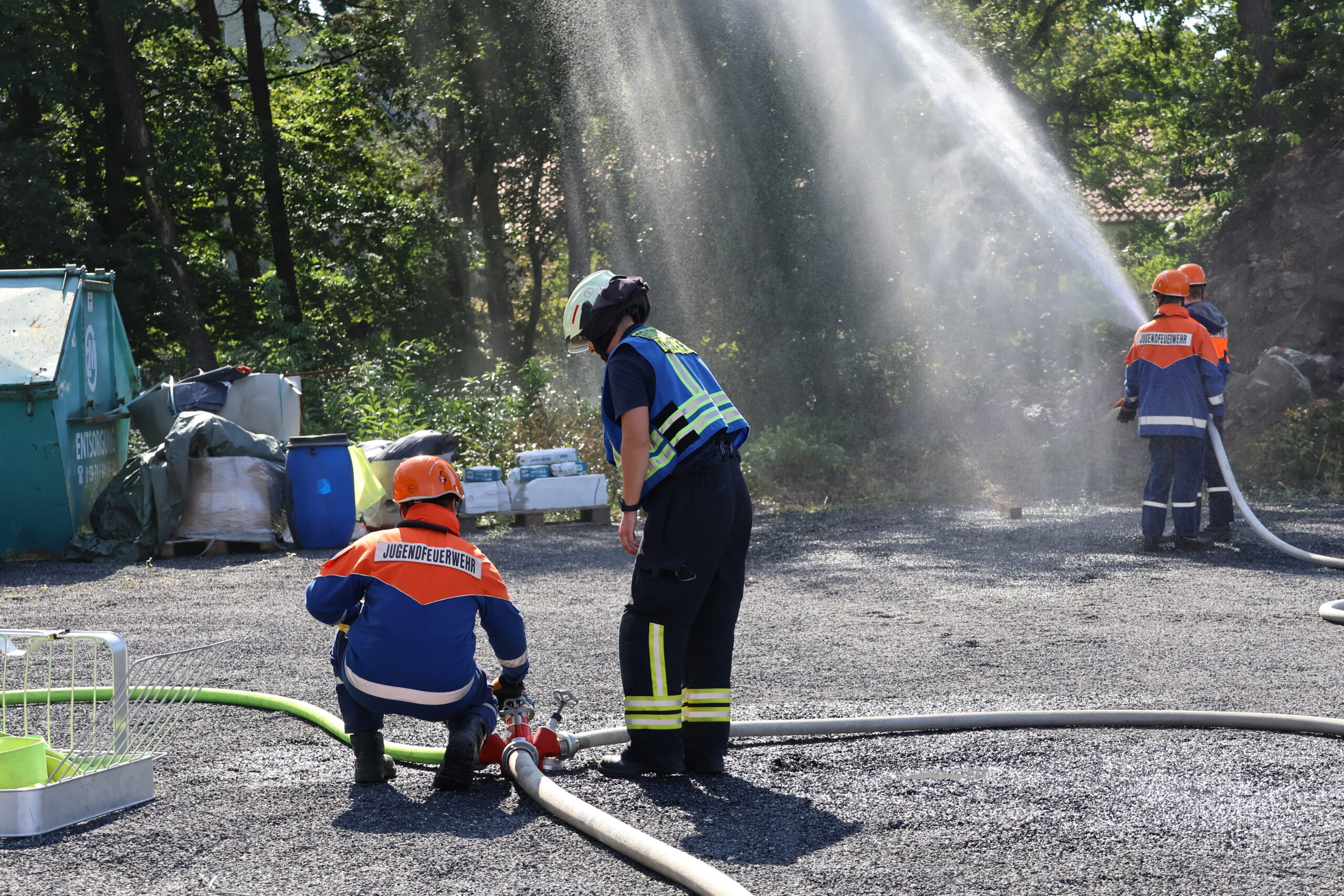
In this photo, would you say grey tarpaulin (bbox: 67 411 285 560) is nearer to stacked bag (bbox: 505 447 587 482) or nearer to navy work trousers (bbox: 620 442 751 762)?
stacked bag (bbox: 505 447 587 482)

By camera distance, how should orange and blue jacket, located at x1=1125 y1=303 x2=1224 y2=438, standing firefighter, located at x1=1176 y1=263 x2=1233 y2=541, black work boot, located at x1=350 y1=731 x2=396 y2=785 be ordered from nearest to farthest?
black work boot, located at x1=350 y1=731 x2=396 y2=785 < orange and blue jacket, located at x1=1125 y1=303 x2=1224 y2=438 < standing firefighter, located at x1=1176 y1=263 x2=1233 y2=541

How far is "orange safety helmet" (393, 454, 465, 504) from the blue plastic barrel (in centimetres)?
666

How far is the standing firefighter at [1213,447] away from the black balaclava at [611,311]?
6.38 meters

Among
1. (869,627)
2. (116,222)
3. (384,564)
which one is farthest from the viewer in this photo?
(116,222)

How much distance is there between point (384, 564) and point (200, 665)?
8.61 feet

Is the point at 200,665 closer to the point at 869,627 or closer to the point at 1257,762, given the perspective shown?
the point at 869,627

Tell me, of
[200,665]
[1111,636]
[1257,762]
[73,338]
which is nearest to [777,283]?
[73,338]

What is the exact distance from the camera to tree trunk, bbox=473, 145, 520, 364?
2191 cm

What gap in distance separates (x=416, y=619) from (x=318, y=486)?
692 cm

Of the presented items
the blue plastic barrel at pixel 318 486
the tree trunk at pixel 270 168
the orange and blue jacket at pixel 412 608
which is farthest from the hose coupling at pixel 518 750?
the tree trunk at pixel 270 168

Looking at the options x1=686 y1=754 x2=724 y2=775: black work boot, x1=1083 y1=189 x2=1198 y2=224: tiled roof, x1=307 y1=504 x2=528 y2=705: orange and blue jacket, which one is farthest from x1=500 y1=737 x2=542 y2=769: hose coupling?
x1=1083 y1=189 x2=1198 y2=224: tiled roof

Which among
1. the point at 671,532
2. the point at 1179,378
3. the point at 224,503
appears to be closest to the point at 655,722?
the point at 671,532

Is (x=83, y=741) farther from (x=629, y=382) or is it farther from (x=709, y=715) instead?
(x=629, y=382)

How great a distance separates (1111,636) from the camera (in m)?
6.27
